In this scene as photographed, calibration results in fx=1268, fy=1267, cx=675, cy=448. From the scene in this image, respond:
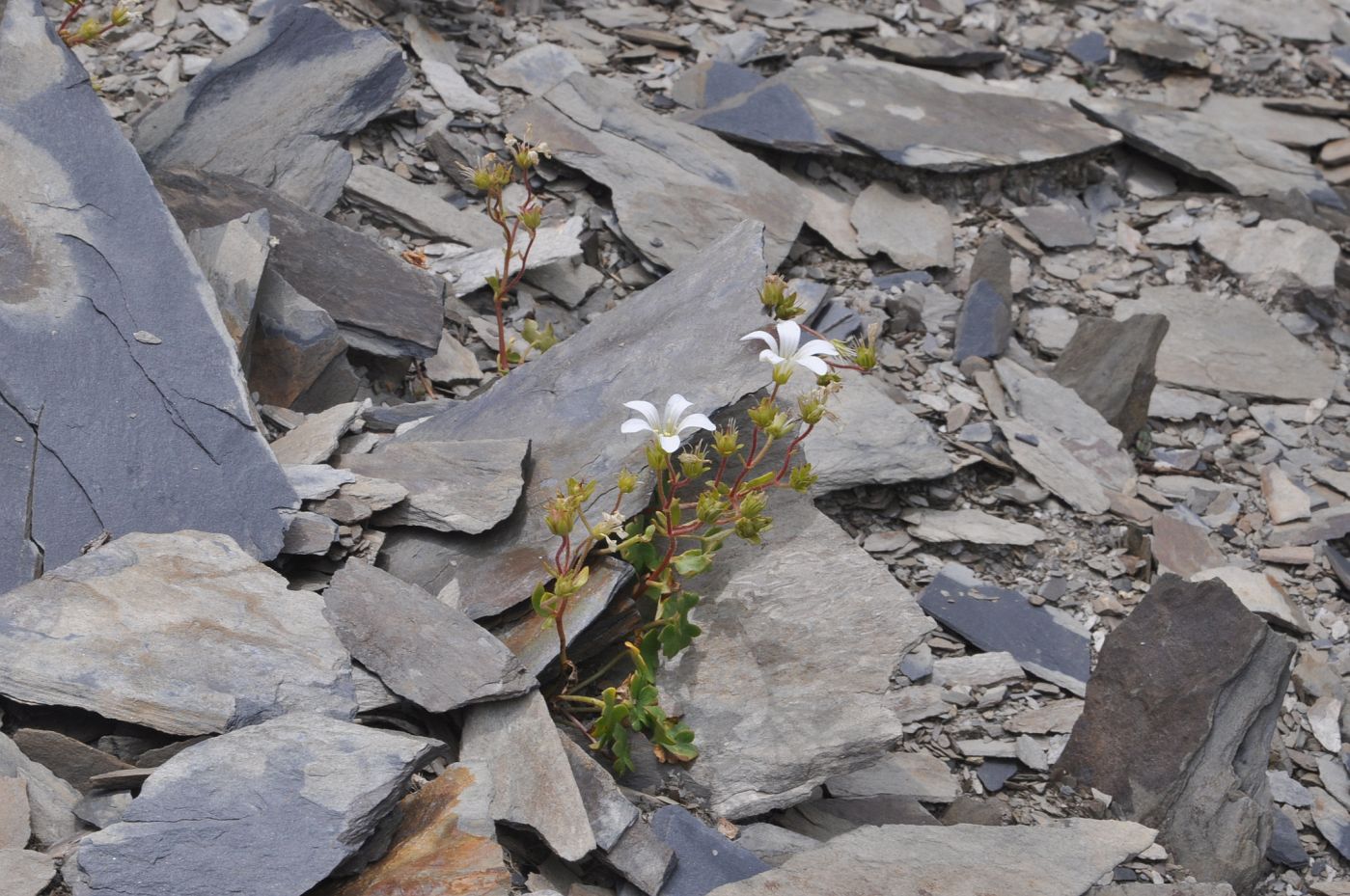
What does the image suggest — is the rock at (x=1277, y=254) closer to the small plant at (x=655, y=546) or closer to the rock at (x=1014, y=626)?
the rock at (x=1014, y=626)

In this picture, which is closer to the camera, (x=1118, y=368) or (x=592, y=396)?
(x=592, y=396)

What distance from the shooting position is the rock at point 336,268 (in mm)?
3979

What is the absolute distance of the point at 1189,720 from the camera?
336cm

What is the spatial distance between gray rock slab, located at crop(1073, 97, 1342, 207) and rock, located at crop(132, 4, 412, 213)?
3.46 m

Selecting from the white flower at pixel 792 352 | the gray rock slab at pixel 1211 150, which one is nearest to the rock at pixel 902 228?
the gray rock slab at pixel 1211 150

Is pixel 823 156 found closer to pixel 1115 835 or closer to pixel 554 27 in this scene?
pixel 554 27

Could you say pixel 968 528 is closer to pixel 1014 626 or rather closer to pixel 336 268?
pixel 1014 626

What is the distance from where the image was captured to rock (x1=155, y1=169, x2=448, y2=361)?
398 cm

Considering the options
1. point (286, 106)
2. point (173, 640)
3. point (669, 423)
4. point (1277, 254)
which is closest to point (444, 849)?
point (173, 640)

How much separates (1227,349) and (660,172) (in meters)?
2.47

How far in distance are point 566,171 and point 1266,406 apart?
2.99m

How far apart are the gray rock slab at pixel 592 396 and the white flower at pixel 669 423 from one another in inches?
10.7

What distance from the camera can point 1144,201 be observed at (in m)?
6.03

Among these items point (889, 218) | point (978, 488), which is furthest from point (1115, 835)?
point (889, 218)
